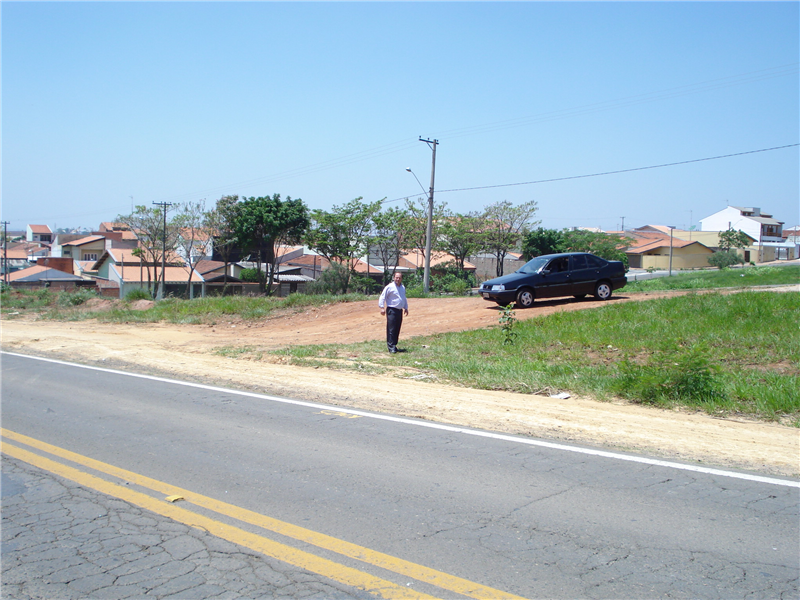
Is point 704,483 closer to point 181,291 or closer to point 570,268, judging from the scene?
point 570,268

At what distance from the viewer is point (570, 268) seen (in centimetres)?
2050

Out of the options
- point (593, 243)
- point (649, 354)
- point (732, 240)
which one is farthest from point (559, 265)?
point (732, 240)

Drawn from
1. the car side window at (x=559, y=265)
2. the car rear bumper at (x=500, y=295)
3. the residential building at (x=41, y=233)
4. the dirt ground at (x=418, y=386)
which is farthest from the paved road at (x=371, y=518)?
the residential building at (x=41, y=233)

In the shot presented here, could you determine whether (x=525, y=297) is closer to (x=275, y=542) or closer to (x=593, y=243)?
(x=275, y=542)

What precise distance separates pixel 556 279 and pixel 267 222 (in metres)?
32.3

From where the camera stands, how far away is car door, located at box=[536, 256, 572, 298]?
20.2 meters

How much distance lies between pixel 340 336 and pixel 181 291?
40855 mm

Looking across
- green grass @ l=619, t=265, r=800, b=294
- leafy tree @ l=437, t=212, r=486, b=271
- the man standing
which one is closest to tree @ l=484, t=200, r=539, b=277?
leafy tree @ l=437, t=212, r=486, b=271

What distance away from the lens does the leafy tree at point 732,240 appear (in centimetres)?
8118

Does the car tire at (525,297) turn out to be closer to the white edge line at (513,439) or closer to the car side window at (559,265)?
the car side window at (559,265)

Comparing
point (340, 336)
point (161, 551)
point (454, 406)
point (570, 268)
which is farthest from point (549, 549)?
point (570, 268)

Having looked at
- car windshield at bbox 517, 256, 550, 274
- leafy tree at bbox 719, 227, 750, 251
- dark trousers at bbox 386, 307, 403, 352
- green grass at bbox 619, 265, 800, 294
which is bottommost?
dark trousers at bbox 386, 307, 403, 352

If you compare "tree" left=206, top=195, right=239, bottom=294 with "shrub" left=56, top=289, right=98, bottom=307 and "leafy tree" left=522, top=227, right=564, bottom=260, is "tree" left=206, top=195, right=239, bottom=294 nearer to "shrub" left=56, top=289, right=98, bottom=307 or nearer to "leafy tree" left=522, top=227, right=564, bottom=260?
"shrub" left=56, top=289, right=98, bottom=307

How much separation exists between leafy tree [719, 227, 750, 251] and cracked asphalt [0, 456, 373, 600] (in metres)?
87.3
